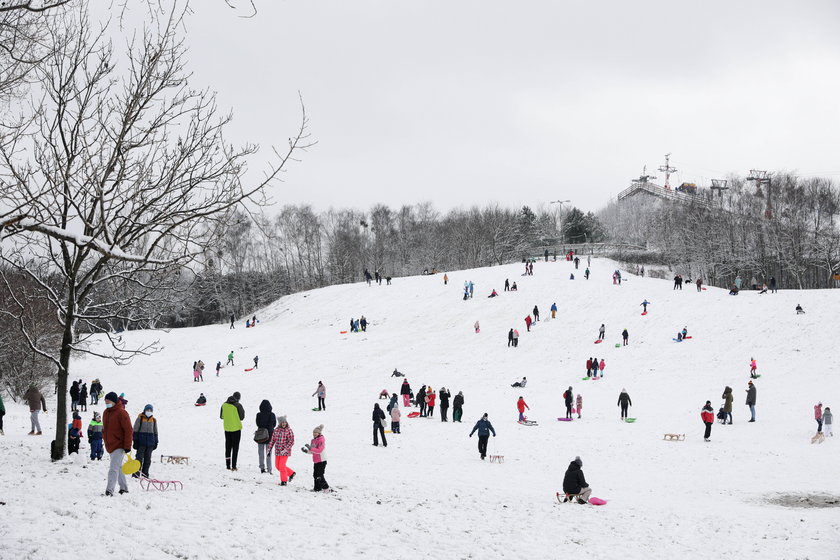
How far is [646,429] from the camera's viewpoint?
22.5 meters

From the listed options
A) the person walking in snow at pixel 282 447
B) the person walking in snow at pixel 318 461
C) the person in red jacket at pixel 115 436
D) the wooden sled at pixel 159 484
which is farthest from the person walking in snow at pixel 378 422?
the person in red jacket at pixel 115 436

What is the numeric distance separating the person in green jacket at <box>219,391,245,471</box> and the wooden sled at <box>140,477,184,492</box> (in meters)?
1.97

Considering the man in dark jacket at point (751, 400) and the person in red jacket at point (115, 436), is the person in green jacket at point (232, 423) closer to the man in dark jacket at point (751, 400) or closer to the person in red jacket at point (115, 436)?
the person in red jacket at point (115, 436)

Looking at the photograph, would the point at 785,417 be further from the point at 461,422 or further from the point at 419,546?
the point at 419,546

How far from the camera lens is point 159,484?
11312mm

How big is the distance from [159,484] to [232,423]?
7.73ft

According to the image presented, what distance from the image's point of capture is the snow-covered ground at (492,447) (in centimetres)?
968

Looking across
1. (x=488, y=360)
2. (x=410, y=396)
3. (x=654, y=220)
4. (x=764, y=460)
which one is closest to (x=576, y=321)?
(x=488, y=360)

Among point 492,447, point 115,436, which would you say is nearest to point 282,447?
point 115,436

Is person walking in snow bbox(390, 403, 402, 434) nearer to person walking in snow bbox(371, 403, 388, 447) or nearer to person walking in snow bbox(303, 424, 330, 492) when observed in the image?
person walking in snow bbox(371, 403, 388, 447)

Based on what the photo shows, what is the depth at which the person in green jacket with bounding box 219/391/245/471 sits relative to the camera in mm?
13344

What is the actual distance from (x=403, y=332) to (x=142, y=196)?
123 ft

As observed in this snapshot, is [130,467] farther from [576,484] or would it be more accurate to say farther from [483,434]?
[483,434]

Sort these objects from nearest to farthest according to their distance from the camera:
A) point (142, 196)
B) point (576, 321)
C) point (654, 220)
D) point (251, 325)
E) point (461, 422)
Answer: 1. point (142, 196)
2. point (461, 422)
3. point (576, 321)
4. point (251, 325)
5. point (654, 220)
